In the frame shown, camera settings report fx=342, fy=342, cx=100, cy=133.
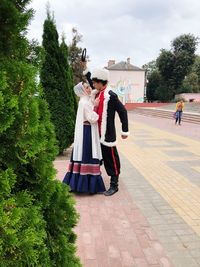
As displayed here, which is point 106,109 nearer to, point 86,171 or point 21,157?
point 86,171

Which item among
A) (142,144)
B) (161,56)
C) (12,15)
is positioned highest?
(161,56)

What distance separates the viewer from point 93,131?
5.05 m

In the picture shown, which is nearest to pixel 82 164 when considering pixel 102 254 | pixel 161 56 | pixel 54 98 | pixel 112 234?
pixel 112 234

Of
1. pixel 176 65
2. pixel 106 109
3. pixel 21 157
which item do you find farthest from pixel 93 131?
pixel 176 65

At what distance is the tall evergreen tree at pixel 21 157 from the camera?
4.40 feet

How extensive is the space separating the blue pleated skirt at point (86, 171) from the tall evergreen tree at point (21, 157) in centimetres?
344

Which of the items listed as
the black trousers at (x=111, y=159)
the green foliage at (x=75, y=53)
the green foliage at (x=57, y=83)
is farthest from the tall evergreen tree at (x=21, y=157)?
the green foliage at (x=75, y=53)

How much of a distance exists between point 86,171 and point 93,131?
61 cm

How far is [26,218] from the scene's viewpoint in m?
1.42

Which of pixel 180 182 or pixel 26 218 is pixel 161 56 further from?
pixel 26 218

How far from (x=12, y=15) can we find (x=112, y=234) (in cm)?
286

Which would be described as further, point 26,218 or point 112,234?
point 112,234

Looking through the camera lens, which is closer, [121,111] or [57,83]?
[121,111]

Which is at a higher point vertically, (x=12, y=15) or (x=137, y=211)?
(x=12, y=15)
